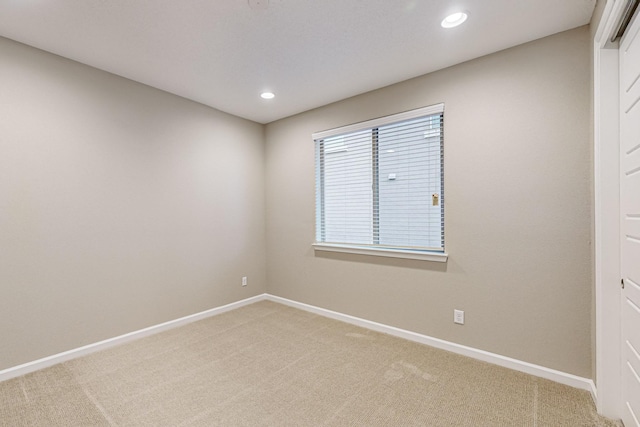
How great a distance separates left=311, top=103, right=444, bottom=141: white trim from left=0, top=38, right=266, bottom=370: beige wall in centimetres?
128

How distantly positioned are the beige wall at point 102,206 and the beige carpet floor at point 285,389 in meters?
0.42

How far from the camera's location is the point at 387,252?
305 cm

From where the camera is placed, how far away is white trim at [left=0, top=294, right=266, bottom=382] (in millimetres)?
2256

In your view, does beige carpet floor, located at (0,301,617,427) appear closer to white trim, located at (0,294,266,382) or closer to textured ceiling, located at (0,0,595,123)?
white trim, located at (0,294,266,382)

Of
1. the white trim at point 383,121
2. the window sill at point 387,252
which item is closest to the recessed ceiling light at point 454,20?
the white trim at point 383,121

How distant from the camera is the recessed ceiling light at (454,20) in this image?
6.40 feet

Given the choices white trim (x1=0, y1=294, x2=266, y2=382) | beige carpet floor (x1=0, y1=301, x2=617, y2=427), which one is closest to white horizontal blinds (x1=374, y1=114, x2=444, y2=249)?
beige carpet floor (x1=0, y1=301, x2=617, y2=427)

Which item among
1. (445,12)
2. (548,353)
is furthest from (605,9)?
(548,353)

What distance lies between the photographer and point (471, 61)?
99.0 inches

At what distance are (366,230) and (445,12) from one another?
2.12m

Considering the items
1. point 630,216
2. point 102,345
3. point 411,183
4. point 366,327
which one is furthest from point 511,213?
point 102,345

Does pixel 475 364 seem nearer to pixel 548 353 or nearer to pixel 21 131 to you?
pixel 548 353

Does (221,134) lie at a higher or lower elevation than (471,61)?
lower

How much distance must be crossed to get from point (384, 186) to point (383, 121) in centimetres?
69
